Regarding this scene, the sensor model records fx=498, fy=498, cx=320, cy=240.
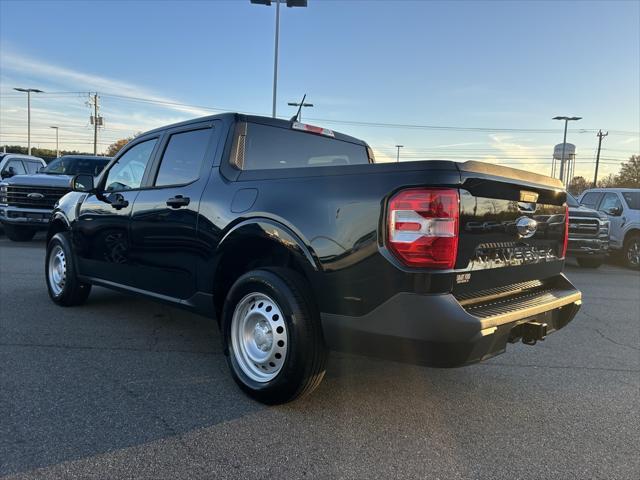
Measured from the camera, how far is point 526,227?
3061mm

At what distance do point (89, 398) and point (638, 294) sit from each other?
8156mm

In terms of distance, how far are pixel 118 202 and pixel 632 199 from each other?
12225mm

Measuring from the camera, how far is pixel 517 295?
10.4ft

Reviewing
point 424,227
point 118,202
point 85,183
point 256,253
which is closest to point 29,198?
point 85,183

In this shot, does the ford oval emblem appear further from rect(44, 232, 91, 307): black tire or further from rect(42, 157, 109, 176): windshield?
rect(42, 157, 109, 176): windshield

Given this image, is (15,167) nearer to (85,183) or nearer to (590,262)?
(85,183)

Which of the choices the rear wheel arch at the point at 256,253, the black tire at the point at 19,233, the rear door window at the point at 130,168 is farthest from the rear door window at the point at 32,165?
the rear wheel arch at the point at 256,253

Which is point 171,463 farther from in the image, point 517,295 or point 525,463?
point 517,295

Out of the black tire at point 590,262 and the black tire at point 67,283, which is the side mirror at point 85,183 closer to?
the black tire at point 67,283

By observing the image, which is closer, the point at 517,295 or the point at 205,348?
the point at 517,295

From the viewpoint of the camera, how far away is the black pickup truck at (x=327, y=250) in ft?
8.24

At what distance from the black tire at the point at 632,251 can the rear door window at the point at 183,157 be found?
11.4 meters

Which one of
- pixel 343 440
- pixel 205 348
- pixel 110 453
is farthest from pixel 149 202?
pixel 343 440

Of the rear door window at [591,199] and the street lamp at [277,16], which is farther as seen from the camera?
the street lamp at [277,16]
